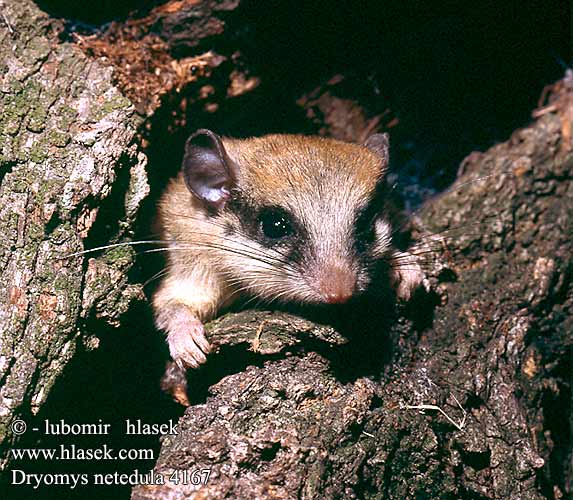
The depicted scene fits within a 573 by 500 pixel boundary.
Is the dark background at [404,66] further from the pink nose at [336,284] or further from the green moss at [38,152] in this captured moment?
the pink nose at [336,284]

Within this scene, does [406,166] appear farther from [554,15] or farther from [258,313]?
[258,313]

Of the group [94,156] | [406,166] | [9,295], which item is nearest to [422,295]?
[406,166]

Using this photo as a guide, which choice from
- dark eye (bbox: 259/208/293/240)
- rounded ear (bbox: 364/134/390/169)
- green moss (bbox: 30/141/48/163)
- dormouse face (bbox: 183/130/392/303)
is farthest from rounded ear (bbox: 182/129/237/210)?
rounded ear (bbox: 364/134/390/169)

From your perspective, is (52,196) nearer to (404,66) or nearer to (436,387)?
(436,387)

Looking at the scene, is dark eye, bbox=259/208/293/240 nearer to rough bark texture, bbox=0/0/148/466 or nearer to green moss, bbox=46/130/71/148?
rough bark texture, bbox=0/0/148/466

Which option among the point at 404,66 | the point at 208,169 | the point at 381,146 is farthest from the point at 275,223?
the point at 404,66

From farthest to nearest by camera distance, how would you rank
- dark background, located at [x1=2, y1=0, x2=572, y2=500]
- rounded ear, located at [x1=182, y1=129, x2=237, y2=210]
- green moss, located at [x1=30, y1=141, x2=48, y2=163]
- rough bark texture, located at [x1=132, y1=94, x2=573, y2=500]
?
dark background, located at [x1=2, y1=0, x2=572, y2=500] < rounded ear, located at [x1=182, y1=129, x2=237, y2=210] < green moss, located at [x1=30, y1=141, x2=48, y2=163] < rough bark texture, located at [x1=132, y1=94, x2=573, y2=500]
